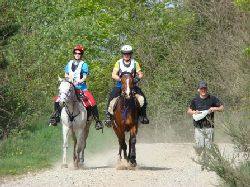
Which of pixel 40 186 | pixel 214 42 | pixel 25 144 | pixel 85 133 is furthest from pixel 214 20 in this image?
pixel 40 186

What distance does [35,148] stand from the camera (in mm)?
22953

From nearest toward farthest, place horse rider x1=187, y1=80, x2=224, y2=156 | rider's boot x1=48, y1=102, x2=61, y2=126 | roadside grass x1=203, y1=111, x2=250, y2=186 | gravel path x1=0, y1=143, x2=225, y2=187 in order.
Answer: roadside grass x1=203, y1=111, x2=250, y2=186
gravel path x1=0, y1=143, x2=225, y2=187
horse rider x1=187, y1=80, x2=224, y2=156
rider's boot x1=48, y1=102, x2=61, y2=126

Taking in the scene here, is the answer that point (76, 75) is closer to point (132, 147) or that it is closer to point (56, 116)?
point (56, 116)

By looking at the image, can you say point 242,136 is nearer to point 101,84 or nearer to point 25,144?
point 25,144

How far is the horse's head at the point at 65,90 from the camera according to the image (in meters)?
17.4

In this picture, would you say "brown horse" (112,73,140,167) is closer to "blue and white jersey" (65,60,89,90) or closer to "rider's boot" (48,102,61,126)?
"blue and white jersey" (65,60,89,90)

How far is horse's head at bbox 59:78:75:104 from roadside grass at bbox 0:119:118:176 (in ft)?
6.92

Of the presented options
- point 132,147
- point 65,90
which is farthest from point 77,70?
point 132,147

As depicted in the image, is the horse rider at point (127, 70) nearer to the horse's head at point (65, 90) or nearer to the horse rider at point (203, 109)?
the horse's head at point (65, 90)

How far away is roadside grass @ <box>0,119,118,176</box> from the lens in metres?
19.2

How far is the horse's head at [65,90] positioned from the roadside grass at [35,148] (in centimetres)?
211

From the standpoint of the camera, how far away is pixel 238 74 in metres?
31.5

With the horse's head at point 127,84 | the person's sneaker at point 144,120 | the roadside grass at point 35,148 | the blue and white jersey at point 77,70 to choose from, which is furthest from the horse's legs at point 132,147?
the roadside grass at point 35,148

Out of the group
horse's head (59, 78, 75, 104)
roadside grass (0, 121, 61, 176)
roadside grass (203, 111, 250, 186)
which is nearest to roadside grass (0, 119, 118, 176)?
roadside grass (0, 121, 61, 176)
